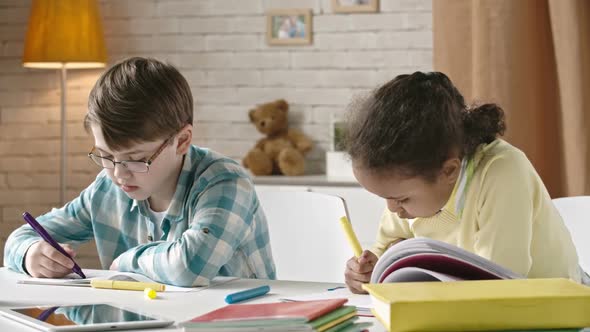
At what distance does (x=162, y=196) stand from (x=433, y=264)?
2.58 ft

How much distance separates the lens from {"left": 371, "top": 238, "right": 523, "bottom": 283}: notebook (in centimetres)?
115

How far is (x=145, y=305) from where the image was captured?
1.34 meters

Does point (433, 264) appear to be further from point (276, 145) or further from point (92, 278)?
point (276, 145)

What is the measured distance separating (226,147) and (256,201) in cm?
184

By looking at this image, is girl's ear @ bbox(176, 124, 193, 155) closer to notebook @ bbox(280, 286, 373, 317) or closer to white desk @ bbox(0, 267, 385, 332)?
white desk @ bbox(0, 267, 385, 332)

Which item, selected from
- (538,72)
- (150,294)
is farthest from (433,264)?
(538,72)

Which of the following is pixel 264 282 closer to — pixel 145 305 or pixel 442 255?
pixel 145 305

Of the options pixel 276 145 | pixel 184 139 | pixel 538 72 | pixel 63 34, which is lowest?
pixel 276 145

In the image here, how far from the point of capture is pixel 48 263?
161 centimetres

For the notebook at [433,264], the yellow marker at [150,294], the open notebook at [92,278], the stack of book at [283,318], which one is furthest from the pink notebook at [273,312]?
the open notebook at [92,278]

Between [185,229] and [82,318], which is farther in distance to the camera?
[185,229]

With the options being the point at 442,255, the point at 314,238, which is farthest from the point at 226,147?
the point at 442,255

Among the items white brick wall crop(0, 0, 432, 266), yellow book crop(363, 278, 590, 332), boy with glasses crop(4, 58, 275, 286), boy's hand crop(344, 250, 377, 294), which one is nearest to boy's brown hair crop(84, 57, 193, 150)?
boy with glasses crop(4, 58, 275, 286)

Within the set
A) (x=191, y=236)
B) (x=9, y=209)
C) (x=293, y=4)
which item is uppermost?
(x=293, y=4)
